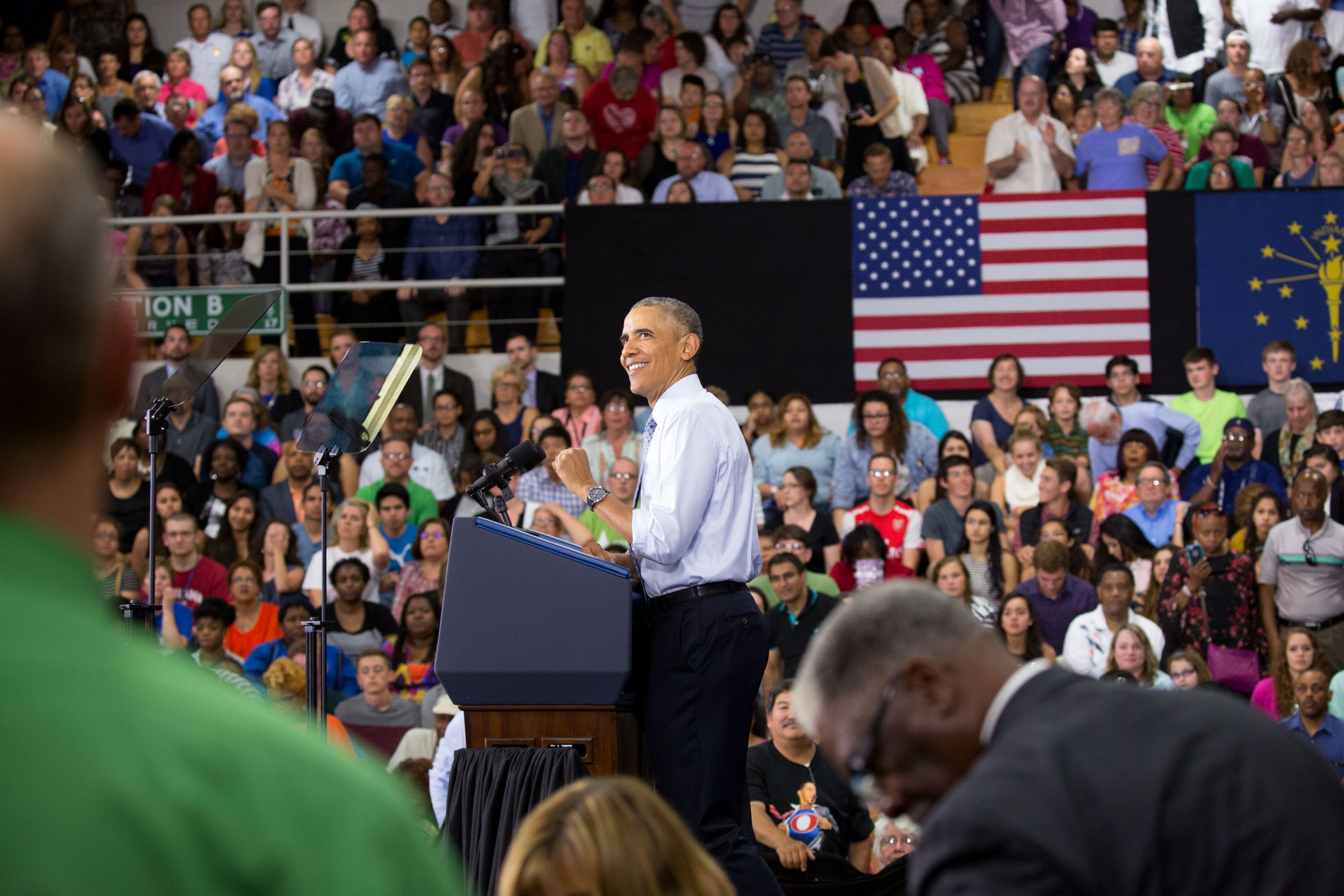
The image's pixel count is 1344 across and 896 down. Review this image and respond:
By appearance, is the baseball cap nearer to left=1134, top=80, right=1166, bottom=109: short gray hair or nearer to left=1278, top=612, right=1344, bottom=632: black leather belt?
left=1134, top=80, right=1166, bottom=109: short gray hair

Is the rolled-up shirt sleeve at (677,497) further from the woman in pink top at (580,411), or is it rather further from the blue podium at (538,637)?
the woman in pink top at (580,411)

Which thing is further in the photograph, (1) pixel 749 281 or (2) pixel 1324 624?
(1) pixel 749 281

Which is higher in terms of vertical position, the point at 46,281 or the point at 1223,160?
the point at 1223,160

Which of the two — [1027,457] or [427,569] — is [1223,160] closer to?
[1027,457]

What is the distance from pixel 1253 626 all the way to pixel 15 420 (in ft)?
23.7

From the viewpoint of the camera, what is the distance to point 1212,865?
1.46 metres

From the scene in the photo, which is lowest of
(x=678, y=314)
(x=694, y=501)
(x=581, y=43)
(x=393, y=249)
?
(x=694, y=501)

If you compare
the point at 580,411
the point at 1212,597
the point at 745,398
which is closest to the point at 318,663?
the point at 1212,597

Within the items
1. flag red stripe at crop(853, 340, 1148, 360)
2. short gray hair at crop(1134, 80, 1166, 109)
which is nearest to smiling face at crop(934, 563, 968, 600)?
flag red stripe at crop(853, 340, 1148, 360)

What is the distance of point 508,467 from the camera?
3.57 metres

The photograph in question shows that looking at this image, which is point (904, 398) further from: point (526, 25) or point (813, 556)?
point (526, 25)

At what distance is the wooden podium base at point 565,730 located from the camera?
3.42 metres

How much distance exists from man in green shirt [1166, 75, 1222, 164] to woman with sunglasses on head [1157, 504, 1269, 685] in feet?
14.1

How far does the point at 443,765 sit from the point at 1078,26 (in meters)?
9.34
